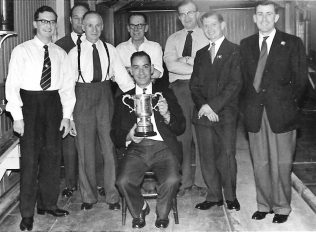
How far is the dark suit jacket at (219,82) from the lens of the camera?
4.00 metres

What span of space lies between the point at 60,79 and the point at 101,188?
4.75 feet

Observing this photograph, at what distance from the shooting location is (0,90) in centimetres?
454

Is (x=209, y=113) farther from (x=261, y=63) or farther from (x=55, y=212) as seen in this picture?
(x=55, y=212)

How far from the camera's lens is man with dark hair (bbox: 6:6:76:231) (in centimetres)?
376

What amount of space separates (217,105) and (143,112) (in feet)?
2.39

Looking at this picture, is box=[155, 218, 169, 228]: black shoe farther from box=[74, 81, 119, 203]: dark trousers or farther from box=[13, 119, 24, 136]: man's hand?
box=[13, 119, 24, 136]: man's hand

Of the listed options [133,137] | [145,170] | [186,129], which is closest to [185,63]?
[186,129]

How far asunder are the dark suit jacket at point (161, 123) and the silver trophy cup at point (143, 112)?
154 millimetres

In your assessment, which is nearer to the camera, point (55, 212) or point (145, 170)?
point (145, 170)

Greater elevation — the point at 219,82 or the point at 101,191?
the point at 219,82

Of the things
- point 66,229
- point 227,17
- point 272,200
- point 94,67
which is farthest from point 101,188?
point 227,17

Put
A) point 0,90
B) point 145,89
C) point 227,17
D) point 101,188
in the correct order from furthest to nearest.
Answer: point 227,17 < point 101,188 < point 0,90 < point 145,89

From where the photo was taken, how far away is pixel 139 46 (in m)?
4.79

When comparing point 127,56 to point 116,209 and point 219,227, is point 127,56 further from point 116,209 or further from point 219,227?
point 219,227
